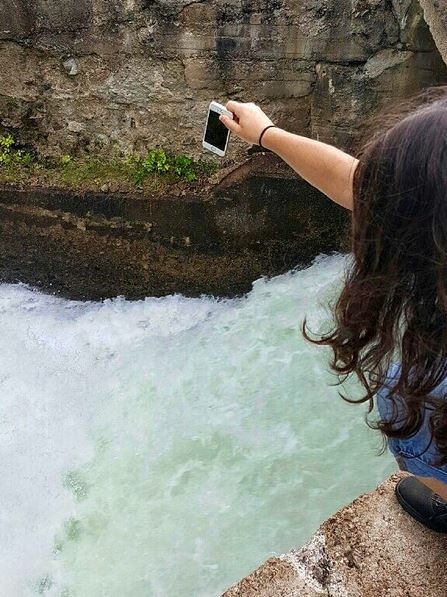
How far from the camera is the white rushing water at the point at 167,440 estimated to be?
7.91ft

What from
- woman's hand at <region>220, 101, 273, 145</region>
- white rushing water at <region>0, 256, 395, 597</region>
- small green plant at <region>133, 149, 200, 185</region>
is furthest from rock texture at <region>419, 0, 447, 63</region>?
small green plant at <region>133, 149, 200, 185</region>

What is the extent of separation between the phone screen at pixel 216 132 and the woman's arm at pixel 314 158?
0.41m

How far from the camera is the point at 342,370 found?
1.21 m

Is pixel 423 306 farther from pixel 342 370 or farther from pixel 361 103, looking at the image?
pixel 361 103

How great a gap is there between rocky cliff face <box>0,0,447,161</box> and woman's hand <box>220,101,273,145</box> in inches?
74.8

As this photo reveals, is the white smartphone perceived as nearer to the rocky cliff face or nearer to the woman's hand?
the woman's hand

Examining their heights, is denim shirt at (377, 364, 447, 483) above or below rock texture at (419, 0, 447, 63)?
below

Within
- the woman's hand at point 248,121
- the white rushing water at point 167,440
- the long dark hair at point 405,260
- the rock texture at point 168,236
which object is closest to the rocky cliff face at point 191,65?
the rock texture at point 168,236

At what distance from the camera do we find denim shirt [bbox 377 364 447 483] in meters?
1.19

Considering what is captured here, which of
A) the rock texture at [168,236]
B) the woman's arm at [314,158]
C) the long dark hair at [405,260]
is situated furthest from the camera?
the rock texture at [168,236]

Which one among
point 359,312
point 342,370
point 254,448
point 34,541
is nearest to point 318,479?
point 254,448

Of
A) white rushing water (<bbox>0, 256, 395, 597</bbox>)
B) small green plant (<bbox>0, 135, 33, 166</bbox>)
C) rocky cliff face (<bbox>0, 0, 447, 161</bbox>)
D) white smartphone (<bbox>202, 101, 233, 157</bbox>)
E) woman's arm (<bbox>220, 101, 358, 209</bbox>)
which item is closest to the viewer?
woman's arm (<bbox>220, 101, 358, 209</bbox>)

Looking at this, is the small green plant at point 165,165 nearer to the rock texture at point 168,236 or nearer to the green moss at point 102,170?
the green moss at point 102,170

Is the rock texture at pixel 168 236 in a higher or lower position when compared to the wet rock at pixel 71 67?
lower
